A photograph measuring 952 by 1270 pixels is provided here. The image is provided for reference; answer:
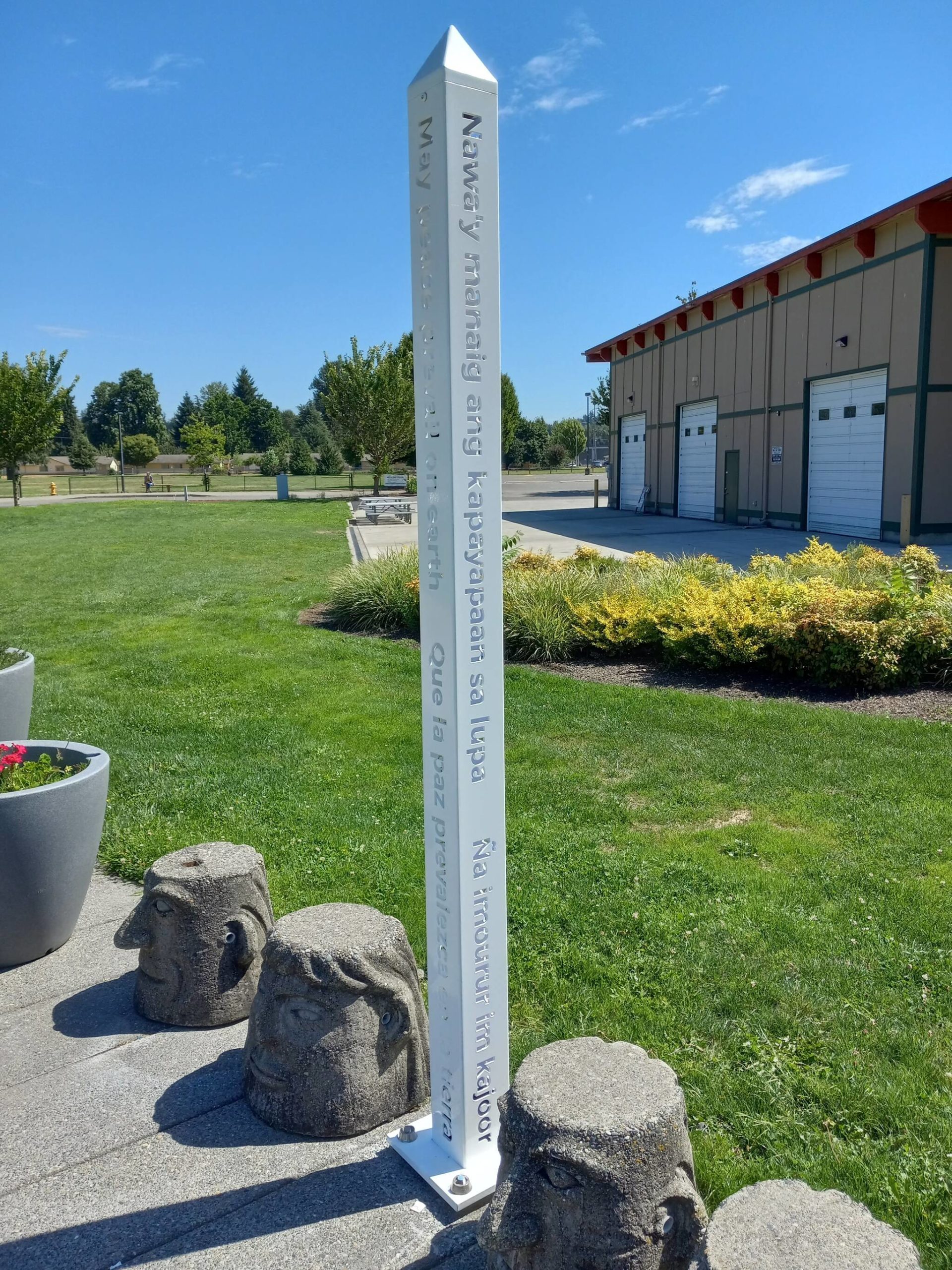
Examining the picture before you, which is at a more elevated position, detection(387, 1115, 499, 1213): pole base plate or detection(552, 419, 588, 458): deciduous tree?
detection(552, 419, 588, 458): deciduous tree

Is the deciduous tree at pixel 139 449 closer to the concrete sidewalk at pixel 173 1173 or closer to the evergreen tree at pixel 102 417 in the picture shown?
the evergreen tree at pixel 102 417

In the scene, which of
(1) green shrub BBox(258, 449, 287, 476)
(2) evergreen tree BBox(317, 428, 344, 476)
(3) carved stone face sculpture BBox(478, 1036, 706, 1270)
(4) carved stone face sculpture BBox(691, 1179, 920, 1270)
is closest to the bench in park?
(3) carved stone face sculpture BBox(478, 1036, 706, 1270)

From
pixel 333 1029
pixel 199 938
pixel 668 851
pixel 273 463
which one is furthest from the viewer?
pixel 273 463

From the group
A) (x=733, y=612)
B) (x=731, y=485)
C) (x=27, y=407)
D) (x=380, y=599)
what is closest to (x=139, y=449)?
(x=27, y=407)

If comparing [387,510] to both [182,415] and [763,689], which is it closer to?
[763,689]

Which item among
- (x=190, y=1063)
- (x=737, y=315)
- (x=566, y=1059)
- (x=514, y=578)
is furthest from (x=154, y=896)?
(x=737, y=315)

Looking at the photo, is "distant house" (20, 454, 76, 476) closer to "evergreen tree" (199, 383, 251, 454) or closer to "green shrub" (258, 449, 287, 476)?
"evergreen tree" (199, 383, 251, 454)

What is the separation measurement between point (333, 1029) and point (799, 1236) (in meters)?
1.40

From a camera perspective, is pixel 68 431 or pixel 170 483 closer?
pixel 170 483

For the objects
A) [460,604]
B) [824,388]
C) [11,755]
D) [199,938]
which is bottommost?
[199,938]

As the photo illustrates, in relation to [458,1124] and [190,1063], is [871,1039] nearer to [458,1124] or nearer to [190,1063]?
[458,1124]

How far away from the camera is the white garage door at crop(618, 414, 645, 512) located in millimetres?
33062

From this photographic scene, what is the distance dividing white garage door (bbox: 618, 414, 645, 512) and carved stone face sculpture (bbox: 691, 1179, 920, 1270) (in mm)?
31816

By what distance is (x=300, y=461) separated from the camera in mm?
77875
